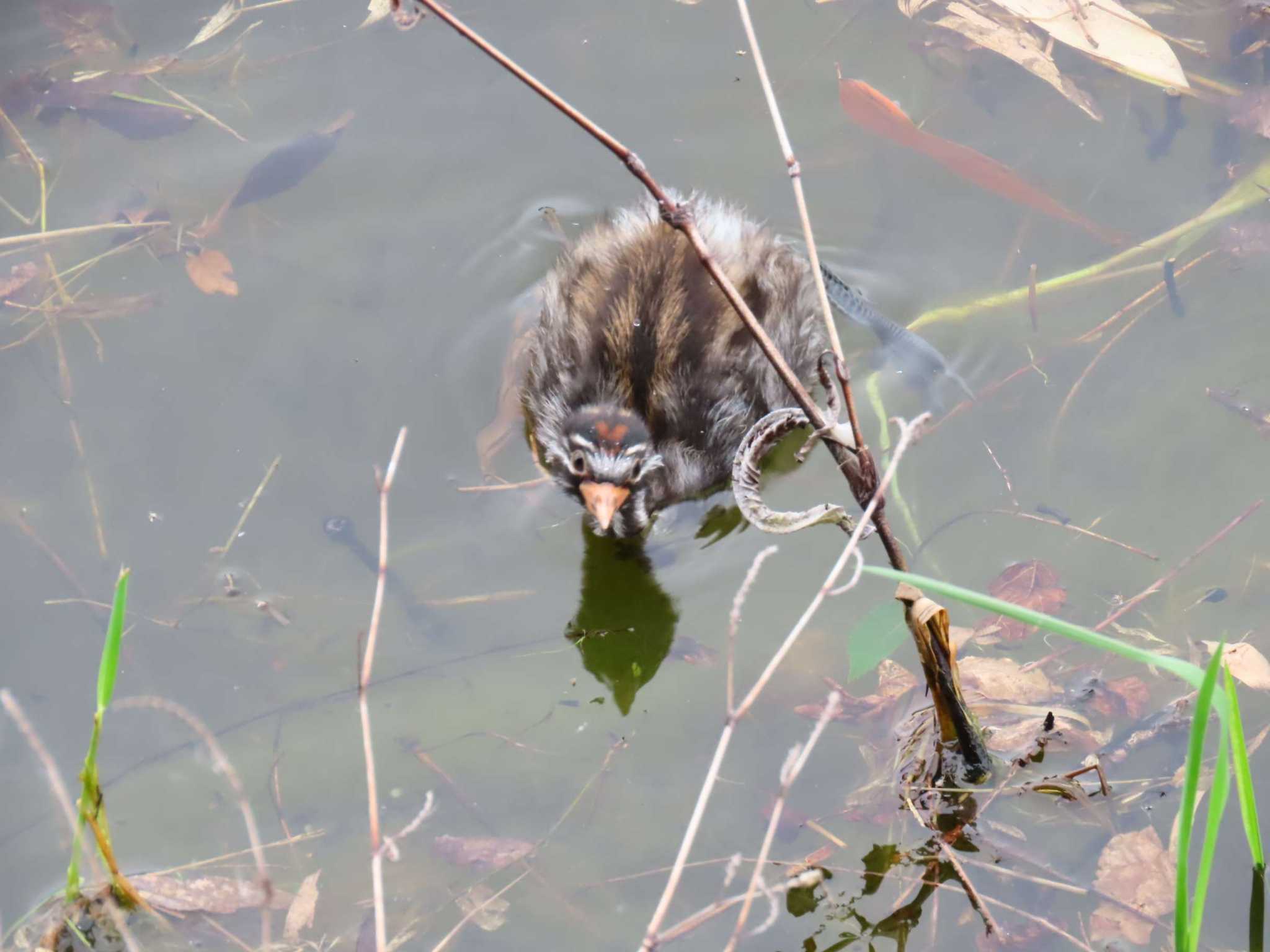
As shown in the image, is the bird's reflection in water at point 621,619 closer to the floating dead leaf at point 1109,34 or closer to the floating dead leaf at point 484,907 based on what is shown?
the floating dead leaf at point 484,907

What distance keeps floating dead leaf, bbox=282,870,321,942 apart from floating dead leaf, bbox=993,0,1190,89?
4.33m

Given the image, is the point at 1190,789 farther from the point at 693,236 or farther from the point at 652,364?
the point at 652,364

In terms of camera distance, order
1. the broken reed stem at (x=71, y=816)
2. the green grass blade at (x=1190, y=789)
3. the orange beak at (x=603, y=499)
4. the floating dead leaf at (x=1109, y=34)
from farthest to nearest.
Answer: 1. the floating dead leaf at (x=1109, y=34)
2. the orange beak at (x=603, y=499)
3. the broken reed stem at (x=71, y=816)
4. the green grass blade at (x=1190, y=789)

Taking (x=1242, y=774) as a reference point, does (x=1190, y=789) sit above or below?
above

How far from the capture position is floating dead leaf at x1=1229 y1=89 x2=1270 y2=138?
5.48 meters

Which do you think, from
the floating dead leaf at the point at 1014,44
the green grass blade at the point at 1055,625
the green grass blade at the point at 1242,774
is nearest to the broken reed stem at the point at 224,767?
the green grass blade at the point at 1055,625

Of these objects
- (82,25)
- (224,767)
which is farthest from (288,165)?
(224,767)

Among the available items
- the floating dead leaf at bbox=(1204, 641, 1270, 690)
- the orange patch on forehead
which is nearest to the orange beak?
the orange patch on forehead

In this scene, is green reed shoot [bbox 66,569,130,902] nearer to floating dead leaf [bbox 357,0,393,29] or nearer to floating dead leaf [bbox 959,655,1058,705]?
floating dead leaf [bbox 959,655,1058,705]

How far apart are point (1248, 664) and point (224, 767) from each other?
9.71 ft

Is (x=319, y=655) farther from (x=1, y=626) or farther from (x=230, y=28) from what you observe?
(x=230, y=28)

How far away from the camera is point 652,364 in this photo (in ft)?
15.2

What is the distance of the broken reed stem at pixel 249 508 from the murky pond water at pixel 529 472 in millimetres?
34

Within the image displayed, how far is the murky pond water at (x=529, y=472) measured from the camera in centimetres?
395
